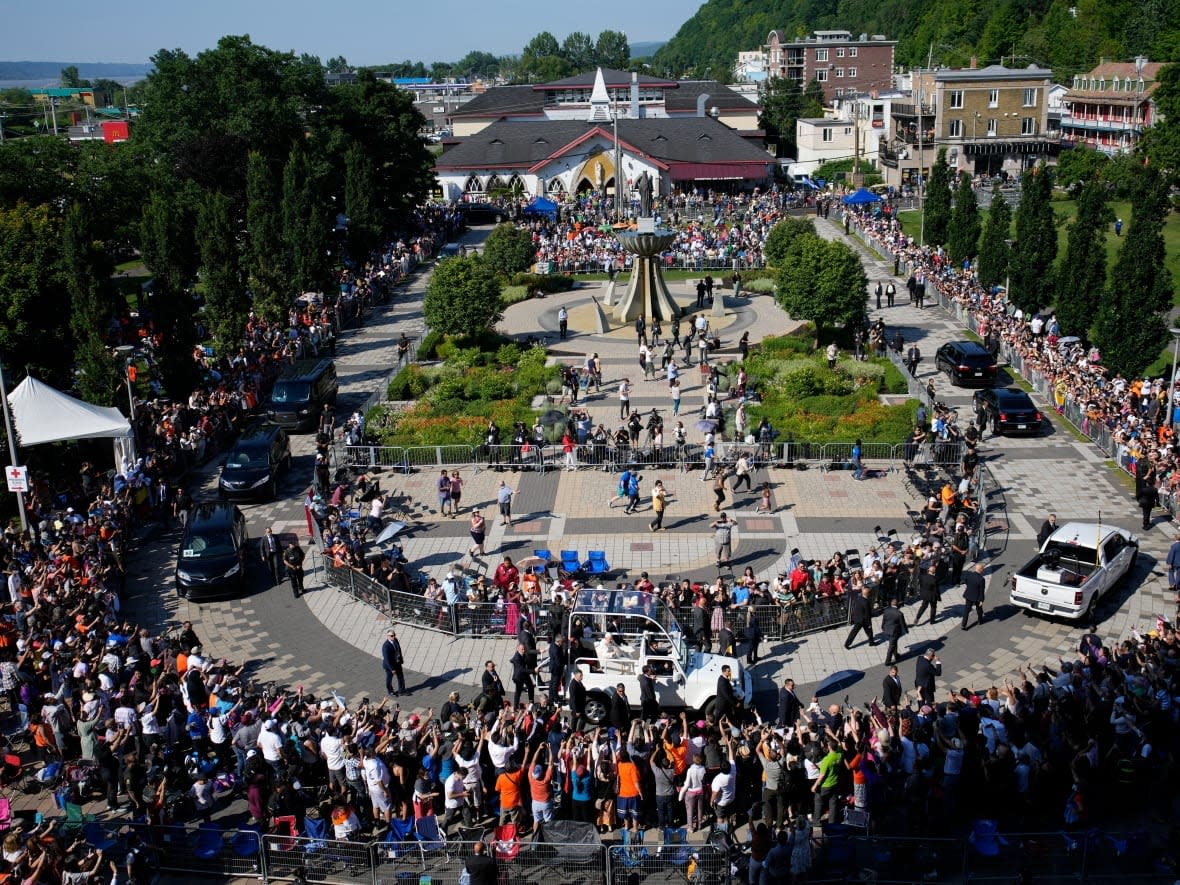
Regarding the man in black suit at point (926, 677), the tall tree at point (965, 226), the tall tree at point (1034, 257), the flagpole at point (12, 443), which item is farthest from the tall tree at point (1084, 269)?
the flagpole at point (12, 443)

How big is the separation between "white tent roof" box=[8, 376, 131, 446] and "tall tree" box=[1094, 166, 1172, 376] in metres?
27.7

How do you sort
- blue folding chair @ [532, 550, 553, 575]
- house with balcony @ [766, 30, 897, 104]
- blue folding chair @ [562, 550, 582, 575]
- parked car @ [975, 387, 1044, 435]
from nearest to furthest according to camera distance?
blue folding chair @ [532, 550, 553, 575] → blue folding chair @ [562, 550, 582, 575] → parked car @ [975, 387, 1044, 435] → house with balcony @ [766, 30, 897, 104]

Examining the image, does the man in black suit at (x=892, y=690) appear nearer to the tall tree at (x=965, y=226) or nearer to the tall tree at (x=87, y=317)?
the tall tree at (x=87, y=317)

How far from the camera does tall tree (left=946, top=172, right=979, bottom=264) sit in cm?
5075

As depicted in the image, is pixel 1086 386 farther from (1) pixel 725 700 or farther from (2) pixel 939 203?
(2) pixel 939 203

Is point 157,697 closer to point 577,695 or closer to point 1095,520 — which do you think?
point 577,695

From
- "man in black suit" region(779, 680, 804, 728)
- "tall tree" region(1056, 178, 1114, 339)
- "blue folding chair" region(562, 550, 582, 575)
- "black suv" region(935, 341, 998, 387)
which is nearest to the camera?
"man in black suit" region(779, 680, 804, 728)

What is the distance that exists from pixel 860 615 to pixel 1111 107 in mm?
80987

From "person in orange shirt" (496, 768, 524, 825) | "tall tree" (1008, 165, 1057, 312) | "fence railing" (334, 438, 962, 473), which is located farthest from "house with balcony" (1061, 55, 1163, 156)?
"person in orange shirt" (496, 768, 524, 825)

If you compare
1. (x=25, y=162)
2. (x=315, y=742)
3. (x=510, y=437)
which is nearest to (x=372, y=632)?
(x=315, y=742)

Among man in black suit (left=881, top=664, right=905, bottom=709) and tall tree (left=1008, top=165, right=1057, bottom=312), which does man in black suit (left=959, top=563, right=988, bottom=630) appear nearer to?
man in black suit (left=881, top=664, right=905, bottom=709)

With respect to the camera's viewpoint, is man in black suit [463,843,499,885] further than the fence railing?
No

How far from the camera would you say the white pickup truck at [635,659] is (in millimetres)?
16547

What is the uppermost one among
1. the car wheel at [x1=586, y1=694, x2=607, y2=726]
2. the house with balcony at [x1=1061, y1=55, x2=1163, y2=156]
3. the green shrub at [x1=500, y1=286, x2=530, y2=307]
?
the house with balcony at [x1=1061, y1=55, x2=1163, y2=156]
